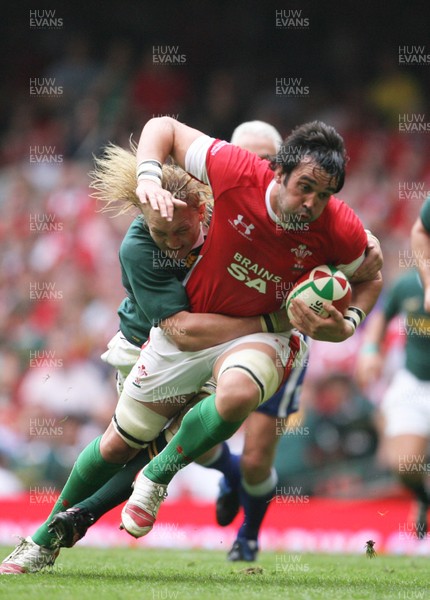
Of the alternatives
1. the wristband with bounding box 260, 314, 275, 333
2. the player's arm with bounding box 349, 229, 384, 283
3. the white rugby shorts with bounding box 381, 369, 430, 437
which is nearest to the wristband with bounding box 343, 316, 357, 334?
the player's arm with bounding box 349, 229, 384, 283

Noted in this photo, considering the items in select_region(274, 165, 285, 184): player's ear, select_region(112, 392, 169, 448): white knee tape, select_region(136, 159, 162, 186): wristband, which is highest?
select_region(136, 159, 162, 186): wristband

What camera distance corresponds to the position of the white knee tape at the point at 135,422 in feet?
16.1

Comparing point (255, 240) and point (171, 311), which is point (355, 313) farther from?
point (171, 311)

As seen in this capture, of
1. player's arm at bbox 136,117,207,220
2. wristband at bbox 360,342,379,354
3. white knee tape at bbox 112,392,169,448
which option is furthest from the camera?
wristband at bbox 360,342,379,354

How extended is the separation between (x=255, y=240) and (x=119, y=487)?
1.34 m

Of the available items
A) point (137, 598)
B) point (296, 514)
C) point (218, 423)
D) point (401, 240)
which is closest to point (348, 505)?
point (296, 514)

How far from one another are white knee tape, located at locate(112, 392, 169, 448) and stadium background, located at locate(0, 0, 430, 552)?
407cm

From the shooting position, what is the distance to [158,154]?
466 centimetres

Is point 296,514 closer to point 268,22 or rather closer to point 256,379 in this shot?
point 256,379

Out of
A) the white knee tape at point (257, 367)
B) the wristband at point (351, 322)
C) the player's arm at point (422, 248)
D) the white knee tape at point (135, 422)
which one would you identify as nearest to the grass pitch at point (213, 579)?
the white knee tape at point (135, 422)

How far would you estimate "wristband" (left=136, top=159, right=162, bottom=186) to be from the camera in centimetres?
450

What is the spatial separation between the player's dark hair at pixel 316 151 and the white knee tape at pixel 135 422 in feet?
4.12

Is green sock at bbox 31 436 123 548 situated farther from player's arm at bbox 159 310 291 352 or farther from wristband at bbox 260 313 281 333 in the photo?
wristband at bbox 260 313 281 333

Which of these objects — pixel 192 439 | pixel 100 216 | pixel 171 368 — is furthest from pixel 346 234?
pixel 100 216
